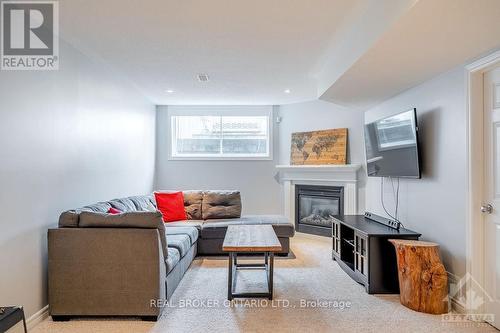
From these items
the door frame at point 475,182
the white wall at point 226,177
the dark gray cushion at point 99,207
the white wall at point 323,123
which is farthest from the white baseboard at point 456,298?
the white wall at point 226,177

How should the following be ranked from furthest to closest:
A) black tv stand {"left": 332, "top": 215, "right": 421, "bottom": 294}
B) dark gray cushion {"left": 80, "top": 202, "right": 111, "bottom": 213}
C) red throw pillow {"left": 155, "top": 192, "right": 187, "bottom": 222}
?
red throw pillow {"left": 155, "top": 192, "right": 187, "bottom": 222} → black tv stand {"left": 332, "top": 215, "right": 421, "bottom": 294} → dark gray cushion {"left": 80, "top": 202, "right": 111, "bottom": 213}

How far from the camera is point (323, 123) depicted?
558cm

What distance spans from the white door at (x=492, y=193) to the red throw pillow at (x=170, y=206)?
3789mm

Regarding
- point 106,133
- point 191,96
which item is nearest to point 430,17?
point 106,133

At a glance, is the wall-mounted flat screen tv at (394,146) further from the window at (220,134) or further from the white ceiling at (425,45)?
the window at (220,134)

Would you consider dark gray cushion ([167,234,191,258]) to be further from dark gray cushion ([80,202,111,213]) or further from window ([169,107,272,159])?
window ([169,107,272,159])

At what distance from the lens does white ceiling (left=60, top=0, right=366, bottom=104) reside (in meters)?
2.42

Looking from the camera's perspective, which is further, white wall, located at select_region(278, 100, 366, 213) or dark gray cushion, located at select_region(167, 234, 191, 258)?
white wall, located at select_region(278, 100, 366, 213)

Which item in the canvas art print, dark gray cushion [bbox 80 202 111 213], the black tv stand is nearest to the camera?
dark gray cushion [bbox 80 202 111 213]

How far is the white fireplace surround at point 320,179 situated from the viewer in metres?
5.04

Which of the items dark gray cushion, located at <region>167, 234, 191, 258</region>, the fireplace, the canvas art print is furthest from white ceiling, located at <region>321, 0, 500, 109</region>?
dark gray cushion, located at <region>167, 234, 191, 258</region>

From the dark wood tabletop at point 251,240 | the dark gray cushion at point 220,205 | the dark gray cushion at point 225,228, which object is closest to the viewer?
the dark wood tabletop at point 251,240

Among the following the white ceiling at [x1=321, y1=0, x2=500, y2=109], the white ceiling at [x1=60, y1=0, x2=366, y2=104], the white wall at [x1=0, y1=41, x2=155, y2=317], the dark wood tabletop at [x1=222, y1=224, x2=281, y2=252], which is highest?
the white ceiling at [x1=60, y1=0, x2=366, y2=104]

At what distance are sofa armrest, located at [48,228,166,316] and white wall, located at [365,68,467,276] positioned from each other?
2572 millimetres
